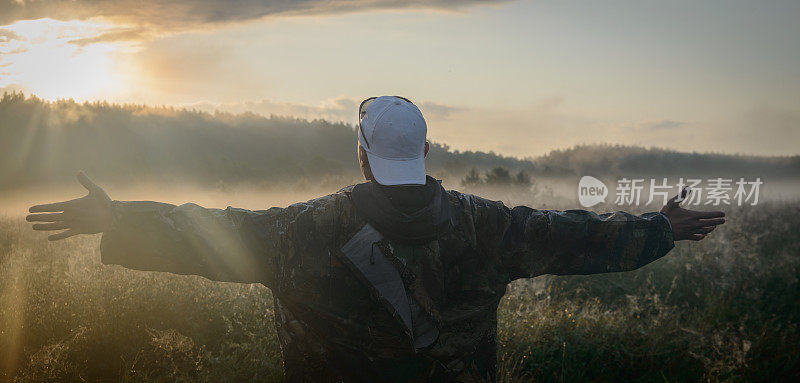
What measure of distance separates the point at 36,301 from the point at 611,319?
256 inches

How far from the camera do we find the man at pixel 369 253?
234cm

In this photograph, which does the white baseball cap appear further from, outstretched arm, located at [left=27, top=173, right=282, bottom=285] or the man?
outstretched arm, located at [left=27, top=173, right=282, bottom=285]

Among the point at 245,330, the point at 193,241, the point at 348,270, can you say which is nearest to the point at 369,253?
the point at 348,270

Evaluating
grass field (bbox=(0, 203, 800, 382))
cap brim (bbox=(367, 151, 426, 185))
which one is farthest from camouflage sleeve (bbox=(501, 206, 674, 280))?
grass field (bbox=(0, 203, 800, 382))

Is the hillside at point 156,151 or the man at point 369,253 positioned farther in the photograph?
the hillside at point 156,151

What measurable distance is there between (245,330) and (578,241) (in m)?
3.49

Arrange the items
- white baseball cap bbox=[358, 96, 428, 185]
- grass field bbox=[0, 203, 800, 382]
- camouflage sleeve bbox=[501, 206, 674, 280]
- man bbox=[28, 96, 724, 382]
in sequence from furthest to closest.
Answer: grass field bbox=[0, 203, 800, 382] → camouflage sleeve bbox=[501, 206, 674, 280] → white baseball cap bbox=[358, 96, 428, 185] → man bbox=[28, 96, 724, 382]

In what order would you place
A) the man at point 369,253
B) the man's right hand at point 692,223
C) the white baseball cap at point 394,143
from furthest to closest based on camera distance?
1. the man's right hand at point 692,223
2. the white baseball cap at point 394,143
3. the man at point 369,253

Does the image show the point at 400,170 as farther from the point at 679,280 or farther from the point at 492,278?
the point at 679,280

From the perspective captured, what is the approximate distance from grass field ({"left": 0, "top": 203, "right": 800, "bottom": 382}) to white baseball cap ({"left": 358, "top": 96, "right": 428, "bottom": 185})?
2617 mm

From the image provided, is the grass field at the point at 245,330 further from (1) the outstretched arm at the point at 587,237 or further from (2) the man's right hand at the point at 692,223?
(2) the man's right hand at the point at 692,223

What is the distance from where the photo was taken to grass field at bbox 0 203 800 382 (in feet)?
13.5

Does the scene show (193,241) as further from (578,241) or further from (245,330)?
(245,330)

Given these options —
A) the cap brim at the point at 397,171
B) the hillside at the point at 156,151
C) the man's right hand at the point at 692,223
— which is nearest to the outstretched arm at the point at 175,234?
the cap brim at the point at 397,171
